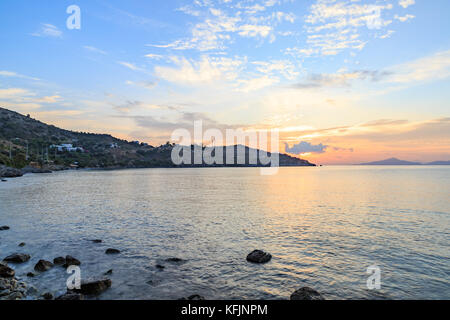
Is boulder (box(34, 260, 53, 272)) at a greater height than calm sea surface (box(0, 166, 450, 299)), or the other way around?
boulder (box(34, 260, 53, 272))

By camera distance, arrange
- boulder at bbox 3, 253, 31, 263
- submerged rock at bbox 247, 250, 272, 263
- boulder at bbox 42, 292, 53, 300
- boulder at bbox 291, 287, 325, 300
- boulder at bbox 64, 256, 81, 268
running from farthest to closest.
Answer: submerged rock at bbox 247, 250, 272, 263
boulder at bbox 3, 253, 31, 263
boulder at bbox 64, 256, 81, 268
boulder at bbox 42, 292, 53, 300
boulder at bbox 291, 287, 325, 300

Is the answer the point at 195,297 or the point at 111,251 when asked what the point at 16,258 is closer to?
the point at 111,251

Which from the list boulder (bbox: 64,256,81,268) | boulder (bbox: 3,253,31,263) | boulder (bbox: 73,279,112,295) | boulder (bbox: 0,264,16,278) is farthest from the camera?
boulder (bbox: 3,253,31,263)

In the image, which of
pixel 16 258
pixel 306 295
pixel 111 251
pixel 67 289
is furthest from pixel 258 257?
pixel 16 258

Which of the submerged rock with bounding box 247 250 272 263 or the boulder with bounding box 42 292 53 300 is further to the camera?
the submerged rock with bounding box 247 250 272 263

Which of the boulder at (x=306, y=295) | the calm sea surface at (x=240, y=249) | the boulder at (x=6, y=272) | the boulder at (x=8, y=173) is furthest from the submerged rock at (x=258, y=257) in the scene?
the boulder at (x=8, y=173)

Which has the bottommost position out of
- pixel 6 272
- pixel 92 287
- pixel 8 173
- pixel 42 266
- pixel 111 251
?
pixel 111 251

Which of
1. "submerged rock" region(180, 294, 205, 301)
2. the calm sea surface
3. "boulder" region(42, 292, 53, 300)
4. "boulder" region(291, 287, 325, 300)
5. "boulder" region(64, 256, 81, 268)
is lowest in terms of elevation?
the calm sea surface

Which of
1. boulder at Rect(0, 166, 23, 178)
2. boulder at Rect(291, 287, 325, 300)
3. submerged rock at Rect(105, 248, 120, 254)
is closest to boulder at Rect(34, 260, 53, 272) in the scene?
submerged rock at Rect(105, 248, 120, 254)

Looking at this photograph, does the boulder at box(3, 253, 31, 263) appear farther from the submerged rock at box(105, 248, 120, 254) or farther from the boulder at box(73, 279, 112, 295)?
the boulder at box(73, 279, 112, 295)

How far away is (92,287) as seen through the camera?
49.2 feet

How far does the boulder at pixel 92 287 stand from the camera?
14.8m

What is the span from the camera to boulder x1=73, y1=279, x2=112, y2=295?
14812 mm

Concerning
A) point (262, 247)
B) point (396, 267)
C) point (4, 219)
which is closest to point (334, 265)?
point (396, 267)
